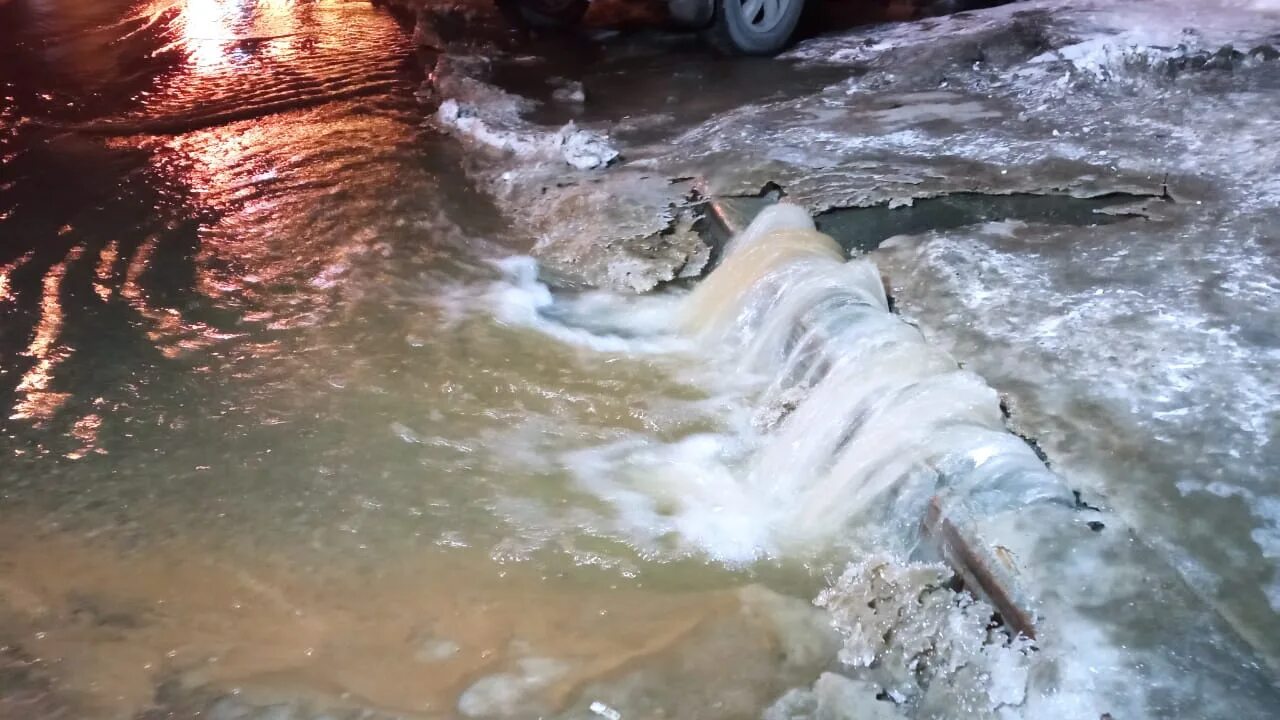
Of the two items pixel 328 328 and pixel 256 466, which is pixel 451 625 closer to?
pixel 256 466

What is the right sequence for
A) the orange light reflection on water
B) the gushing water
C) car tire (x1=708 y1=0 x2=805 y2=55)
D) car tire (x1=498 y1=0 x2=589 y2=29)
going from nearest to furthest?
1. the gushing water
2. the orange light reflection on water
3. car tire (x1=708 y1=0 x2=805 y2=55)
4. car tire (x1=498 y1=0 x2=589 y2=29)

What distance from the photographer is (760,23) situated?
23.6 feet

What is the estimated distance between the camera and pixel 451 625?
2422 millimetres

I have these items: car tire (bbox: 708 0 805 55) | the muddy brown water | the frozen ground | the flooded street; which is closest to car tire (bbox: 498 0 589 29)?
car tire (bbox: 708 0 805 55)

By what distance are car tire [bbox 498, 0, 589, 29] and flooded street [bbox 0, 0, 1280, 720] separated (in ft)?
10.1

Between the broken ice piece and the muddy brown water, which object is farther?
the muddy brown water

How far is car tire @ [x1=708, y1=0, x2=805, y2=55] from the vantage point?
23.3ft

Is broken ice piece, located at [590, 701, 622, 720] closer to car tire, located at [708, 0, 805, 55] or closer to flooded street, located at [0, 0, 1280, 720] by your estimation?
flooded street, located at [0, 0, 1280, 720]

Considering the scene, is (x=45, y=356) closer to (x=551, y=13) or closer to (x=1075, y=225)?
(x=1075, y=225)

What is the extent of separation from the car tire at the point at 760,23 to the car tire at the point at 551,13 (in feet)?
6.34

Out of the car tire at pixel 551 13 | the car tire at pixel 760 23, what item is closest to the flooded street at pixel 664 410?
the car tire at pixel 760 23

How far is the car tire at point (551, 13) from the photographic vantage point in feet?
27.8

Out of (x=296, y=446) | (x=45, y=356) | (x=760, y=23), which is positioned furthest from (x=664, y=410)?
(x=760, y=23)

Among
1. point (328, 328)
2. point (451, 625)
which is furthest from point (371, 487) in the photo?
point (328, 328)
